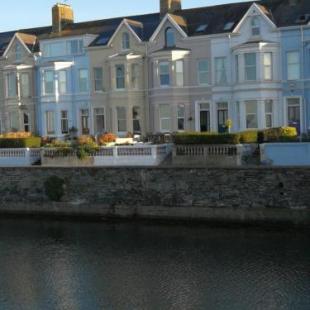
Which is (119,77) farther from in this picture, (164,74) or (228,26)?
(228,26)

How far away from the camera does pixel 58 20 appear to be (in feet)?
153

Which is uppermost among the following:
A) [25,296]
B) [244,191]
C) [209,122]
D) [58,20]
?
[58,20]

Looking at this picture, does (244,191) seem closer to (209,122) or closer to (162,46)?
(209,122)

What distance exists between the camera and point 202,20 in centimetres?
4081

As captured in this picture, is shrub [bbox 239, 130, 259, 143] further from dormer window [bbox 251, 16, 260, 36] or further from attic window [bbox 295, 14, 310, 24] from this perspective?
attic window [bbox 295, 14, 310, 24]

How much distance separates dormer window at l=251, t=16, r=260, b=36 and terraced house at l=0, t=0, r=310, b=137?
6cm

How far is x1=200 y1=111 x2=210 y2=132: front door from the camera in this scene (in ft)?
130

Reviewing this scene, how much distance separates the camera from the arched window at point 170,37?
132 feet

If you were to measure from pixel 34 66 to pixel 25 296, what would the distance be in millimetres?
29108

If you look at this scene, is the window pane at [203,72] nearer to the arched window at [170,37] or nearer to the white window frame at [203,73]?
the white window frame at [203,73]

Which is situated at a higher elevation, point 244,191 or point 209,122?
point 209,122

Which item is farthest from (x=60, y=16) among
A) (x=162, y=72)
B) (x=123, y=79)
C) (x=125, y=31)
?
(x=162, y=72)

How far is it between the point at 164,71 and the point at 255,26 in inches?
243

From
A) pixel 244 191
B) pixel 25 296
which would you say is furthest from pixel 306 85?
pixel 25 296
